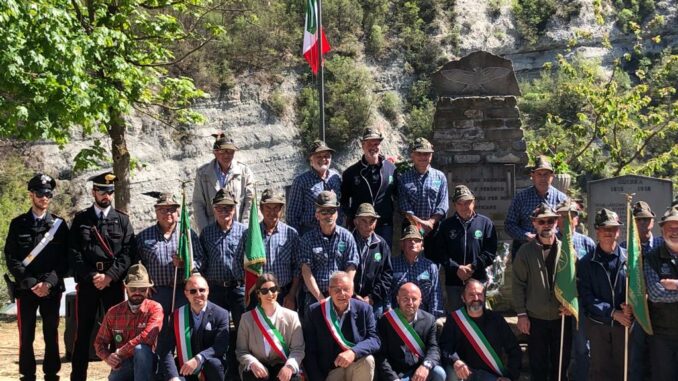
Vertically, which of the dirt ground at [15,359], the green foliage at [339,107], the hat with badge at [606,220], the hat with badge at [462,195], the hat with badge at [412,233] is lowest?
the dirt ground at [15,359]

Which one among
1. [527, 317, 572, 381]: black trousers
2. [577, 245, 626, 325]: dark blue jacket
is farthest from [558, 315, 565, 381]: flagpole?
[577, 245, 626, 325]: dark blue jacket

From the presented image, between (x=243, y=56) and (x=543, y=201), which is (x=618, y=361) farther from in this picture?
(x=243, y=56)

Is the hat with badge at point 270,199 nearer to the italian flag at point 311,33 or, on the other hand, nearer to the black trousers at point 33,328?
the black trousers at point 33,328

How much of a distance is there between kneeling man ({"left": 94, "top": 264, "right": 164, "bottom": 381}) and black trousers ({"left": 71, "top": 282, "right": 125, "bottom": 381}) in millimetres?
753

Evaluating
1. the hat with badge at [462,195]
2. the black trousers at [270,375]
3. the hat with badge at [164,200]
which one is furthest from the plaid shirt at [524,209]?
the hat with badge at [164,200]

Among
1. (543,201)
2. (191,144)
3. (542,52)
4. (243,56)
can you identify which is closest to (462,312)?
(543,201)

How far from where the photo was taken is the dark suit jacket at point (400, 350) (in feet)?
24.0

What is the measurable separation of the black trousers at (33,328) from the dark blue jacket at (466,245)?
375 centimetres

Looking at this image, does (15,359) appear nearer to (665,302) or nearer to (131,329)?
(131,329)

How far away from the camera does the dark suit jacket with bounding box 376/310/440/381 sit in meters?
7.32

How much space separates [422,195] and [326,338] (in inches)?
87.9

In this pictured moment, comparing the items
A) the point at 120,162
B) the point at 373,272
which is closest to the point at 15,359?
the point at 120,162

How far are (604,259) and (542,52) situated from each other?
87.3 feet

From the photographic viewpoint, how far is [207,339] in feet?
23.8
